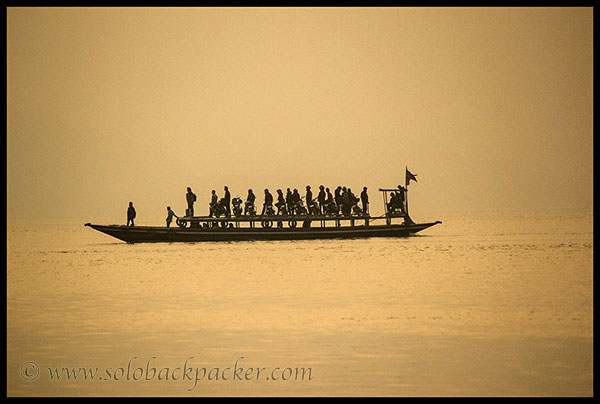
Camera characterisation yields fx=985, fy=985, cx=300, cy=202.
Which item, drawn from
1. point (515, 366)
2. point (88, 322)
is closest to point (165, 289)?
point (88, 322)

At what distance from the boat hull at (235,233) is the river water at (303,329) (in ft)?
29.2

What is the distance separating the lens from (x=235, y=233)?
52.9 m

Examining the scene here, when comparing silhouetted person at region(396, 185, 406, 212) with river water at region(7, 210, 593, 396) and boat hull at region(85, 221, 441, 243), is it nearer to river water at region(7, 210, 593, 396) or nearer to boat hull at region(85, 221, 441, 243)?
boat hull at region(85, 221, 441, 243)

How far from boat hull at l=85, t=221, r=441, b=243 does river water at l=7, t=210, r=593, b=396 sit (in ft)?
29.2

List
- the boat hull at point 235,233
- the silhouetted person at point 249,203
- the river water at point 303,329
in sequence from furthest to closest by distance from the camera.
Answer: the silhouetted person at point 249,203 < the boat hull at point 235,233 < the river water at point 303,329

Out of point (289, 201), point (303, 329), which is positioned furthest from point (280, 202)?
point (303, 329)

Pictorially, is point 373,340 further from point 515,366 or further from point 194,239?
point 194,239

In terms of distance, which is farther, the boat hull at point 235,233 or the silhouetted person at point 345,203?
the silhouetted person at point 345,203

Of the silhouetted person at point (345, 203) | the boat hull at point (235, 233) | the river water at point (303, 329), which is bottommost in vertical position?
the river water at point (303, 329)

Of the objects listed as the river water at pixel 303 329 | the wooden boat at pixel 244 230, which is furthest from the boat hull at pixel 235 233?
the river water at pixel 303 329

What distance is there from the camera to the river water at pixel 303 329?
18266mm

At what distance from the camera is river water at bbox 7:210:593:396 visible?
59.9 ft

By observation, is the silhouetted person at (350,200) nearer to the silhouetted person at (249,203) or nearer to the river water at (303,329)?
the silhouetted person at (249,203)

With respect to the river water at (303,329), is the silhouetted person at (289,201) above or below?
above
